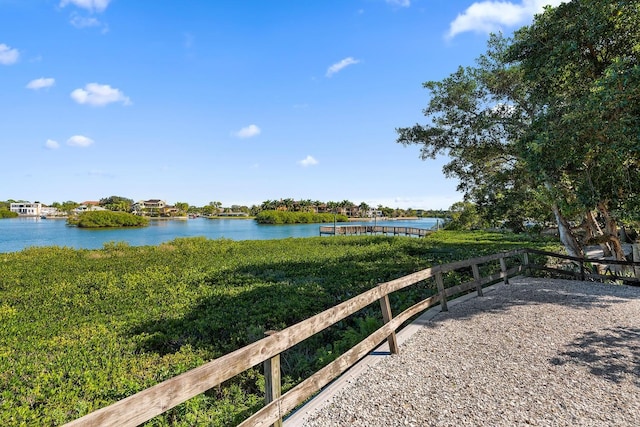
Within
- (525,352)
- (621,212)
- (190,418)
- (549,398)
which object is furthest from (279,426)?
(621,212)

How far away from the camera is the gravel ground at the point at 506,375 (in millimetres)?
3713

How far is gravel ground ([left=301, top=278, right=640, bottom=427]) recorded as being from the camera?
12.2 ft

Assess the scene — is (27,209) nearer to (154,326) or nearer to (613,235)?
(154,326)

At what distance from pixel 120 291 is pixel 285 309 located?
6756 mm

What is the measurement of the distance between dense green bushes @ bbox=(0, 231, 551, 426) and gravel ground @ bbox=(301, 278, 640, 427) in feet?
4.90

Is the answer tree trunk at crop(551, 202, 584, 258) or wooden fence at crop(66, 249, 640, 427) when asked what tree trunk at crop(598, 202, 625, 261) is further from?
wooden fence at crop(66, 249, 640, 427)

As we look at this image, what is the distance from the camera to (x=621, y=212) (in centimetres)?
838

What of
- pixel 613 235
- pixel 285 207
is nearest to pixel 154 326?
pixel 613 235

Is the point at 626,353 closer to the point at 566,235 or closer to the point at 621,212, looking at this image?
the point at 621,212

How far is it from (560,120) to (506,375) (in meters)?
7.03

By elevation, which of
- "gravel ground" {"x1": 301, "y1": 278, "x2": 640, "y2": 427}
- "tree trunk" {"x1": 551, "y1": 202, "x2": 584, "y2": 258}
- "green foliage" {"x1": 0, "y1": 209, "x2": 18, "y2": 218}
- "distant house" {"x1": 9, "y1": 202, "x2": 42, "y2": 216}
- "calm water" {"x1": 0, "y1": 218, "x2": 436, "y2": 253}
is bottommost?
"calm water" {"x1": 0, "y1": 218, "x2": 436, "y2": 253}

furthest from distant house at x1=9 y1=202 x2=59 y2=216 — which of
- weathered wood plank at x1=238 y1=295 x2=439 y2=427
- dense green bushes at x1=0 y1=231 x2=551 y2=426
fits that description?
weathered wood plank at x1=238 y1=295 x2=439 y2=427

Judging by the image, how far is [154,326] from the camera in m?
8.70

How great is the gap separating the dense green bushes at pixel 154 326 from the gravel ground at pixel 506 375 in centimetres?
149
